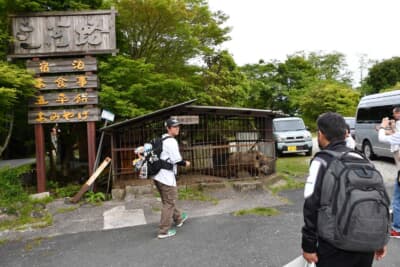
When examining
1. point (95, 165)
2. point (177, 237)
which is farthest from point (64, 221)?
point (177, 237)

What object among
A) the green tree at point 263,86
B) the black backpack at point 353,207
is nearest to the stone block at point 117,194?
the black backpack at point 353,207

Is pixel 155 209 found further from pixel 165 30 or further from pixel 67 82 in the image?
pixel 165 30

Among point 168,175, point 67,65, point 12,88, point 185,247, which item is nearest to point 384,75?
point 67,65

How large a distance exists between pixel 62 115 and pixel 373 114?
9497mm

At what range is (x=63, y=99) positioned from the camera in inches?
277

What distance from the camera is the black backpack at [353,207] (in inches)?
70.2

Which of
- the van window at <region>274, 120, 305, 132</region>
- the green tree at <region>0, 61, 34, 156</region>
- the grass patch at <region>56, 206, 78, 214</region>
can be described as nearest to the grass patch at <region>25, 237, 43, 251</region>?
the grass patch at <region>56, 206, 78, 214</region>

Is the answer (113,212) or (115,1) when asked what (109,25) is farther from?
(113,212)

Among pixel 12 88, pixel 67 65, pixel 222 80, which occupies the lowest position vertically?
pixel 12 88

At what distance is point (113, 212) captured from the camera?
5.95 m

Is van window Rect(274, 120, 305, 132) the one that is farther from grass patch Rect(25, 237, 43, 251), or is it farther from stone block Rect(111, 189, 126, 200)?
grass patch Rect(25, 237, 43, 251)

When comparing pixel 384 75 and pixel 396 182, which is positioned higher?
pixel 384 75

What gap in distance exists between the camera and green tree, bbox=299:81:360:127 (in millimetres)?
25062

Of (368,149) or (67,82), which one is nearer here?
(67,82)
